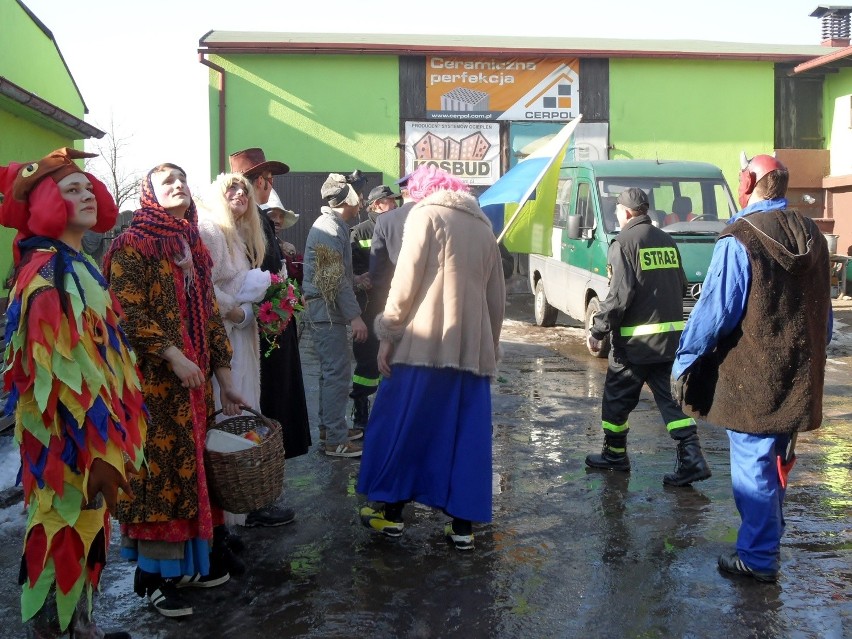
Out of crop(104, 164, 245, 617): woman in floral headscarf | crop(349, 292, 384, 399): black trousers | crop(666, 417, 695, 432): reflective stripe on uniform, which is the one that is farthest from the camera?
crop(349, 292, 384, 399): black trousers

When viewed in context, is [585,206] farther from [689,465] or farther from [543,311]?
[689,465]

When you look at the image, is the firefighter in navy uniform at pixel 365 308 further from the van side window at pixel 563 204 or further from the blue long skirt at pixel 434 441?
the van side window at pixel 563 204

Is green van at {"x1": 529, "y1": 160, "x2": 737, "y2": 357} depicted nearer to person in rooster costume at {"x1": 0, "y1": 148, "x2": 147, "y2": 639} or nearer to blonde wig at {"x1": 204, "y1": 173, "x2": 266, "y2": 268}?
blonde wig at {"x1": 204, "y1": 173, "x2": 266, "y2": 268}

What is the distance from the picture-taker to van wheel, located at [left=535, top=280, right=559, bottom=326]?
13.5 m

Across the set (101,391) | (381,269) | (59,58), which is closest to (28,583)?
(101,391)

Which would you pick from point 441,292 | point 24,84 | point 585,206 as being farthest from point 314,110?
point 441,292

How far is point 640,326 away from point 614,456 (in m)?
0.90

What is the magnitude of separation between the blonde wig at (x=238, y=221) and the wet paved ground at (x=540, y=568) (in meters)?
1.52

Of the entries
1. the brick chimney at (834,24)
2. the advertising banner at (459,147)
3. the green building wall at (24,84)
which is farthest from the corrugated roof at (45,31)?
the brick chimney at (834,24)

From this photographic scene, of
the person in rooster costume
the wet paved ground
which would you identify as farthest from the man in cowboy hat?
the person in rooster costume

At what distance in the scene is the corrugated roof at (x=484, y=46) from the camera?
57.8 feet

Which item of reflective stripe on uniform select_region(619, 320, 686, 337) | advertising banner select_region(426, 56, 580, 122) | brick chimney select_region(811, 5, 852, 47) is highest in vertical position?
brick chimney select_region(811, 5, 852, 47)

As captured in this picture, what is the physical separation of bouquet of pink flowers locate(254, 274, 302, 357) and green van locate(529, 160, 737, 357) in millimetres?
6077

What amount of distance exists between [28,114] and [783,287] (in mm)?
12059
